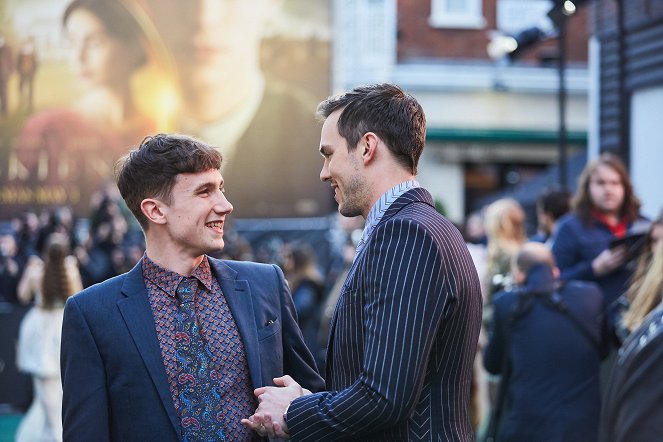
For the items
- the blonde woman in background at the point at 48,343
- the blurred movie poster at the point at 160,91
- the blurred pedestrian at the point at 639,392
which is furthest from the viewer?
the blurred movie poster at the point at 160,91

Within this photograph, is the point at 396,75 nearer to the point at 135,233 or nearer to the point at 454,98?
the point at 454,98

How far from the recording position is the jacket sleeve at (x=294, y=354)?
3.80 m

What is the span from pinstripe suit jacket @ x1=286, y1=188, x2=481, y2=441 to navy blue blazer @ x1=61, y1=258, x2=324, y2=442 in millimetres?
432

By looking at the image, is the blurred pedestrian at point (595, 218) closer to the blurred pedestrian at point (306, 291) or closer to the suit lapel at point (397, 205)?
the blurred pedestrian at point (306, 291)

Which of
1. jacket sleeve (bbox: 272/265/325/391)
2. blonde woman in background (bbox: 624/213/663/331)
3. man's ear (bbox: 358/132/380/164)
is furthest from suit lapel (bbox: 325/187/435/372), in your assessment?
blonde woman in background (bbox: 624/213/663/331)

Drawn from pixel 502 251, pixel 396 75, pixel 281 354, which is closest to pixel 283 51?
pixel 396 75

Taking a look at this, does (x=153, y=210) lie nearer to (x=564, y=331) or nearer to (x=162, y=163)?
(x=162, y=163)

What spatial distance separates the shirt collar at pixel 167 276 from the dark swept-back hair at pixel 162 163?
0.20 m

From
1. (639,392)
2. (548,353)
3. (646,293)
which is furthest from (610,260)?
(639,392)

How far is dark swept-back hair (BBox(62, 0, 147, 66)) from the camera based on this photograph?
1669 centimetres

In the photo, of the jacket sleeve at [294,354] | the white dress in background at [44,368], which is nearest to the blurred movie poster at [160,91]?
the white dress in background at [44,368]

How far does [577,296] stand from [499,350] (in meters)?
0.61

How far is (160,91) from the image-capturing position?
16.8 metres

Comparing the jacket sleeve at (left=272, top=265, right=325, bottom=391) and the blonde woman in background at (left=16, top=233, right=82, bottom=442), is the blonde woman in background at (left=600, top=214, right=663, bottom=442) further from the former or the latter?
the blonde woman in background at (left=16, top=233, right=82, bottom=442)
